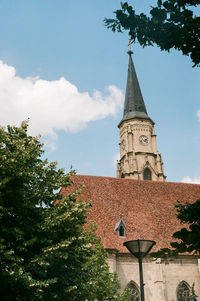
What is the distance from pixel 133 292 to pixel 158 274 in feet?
6.70

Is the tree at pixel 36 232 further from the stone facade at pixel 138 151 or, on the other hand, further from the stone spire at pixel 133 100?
the stone spire at pixel 133 100

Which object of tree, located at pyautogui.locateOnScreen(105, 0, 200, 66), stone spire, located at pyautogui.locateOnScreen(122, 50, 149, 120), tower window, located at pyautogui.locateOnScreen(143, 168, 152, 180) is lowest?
tree, located at pyautogui.locateOnScreen(105, 0, 200, 66)

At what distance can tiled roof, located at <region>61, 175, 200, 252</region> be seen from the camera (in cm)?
2283

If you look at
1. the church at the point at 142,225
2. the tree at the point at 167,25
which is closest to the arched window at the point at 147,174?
the church at the point at 142,225

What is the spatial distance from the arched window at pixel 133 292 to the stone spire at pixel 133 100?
96.8 ft

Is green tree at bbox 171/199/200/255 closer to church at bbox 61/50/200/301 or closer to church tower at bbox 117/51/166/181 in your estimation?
church at bbox 61/50/200/301

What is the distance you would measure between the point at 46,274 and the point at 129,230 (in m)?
11.9

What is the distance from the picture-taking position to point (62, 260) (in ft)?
40.0

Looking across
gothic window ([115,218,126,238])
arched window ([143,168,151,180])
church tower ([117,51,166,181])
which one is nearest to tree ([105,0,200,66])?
gothic window ([115,218,126,238])

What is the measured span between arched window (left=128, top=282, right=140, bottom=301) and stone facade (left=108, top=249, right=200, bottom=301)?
200 millimetres

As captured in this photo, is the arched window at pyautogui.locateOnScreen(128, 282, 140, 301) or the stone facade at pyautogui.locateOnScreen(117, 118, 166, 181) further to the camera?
the stone facade at pyautogui.locateOnScreen(117, 118, 166, 181)

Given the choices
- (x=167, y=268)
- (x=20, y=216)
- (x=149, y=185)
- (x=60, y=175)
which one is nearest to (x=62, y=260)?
(x=20, y=216)

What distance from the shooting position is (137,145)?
45.2 m

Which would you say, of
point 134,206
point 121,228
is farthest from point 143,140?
point 121,228
